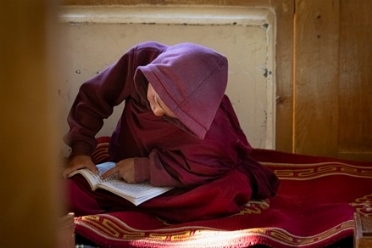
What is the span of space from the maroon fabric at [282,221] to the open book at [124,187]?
1.3 inches

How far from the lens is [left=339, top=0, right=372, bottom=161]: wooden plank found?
1.81 metres

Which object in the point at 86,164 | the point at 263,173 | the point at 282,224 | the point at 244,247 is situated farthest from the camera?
the point at 263,173

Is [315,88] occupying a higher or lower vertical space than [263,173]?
higher

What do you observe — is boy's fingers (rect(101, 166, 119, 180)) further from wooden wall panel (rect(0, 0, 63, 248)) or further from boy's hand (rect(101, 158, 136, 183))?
wooden wall panel (rect(0, 0, 63, 248))

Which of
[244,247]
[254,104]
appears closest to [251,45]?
[254,104]

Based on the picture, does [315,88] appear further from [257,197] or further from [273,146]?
[257,197]

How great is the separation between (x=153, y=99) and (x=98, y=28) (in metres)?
0.64

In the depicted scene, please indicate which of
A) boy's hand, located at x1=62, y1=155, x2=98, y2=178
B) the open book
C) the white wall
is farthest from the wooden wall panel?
the white wall

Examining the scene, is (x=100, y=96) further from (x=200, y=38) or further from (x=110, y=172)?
(x=200, y=38)

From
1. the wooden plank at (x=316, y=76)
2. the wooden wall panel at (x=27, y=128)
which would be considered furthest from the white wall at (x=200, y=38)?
the wooden wall panel at (x=27, y=128)

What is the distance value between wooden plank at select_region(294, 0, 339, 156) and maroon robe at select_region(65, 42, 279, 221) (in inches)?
15.5

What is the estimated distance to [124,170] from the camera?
135 centimetres

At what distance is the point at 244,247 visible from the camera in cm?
103

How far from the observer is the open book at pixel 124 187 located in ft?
4.11
